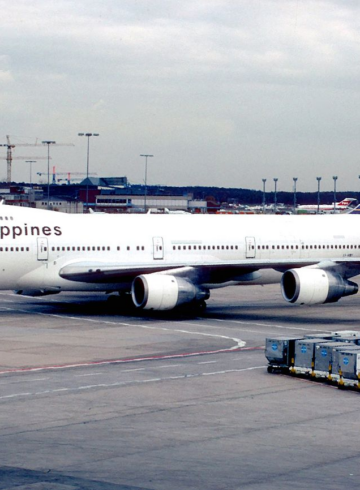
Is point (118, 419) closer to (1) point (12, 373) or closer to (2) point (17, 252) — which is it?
(1) point (12, 373)

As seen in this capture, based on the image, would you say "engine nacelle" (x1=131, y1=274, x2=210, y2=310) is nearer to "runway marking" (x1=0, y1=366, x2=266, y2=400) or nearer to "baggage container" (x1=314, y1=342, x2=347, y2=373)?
"runway marking" (x1=0, y1=366, x2=266, y2=400)

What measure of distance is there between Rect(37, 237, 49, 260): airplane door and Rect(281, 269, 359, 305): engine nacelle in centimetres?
1255

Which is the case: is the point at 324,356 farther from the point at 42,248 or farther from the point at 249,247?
the point at 249,247

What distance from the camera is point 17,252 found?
47719 millimetres

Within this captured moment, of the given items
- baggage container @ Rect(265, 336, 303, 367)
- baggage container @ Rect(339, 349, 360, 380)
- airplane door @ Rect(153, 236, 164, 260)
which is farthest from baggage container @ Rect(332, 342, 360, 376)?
airplane door @ Rect(153, 236, 164, 260)

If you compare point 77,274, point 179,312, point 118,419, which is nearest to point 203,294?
point 179,312

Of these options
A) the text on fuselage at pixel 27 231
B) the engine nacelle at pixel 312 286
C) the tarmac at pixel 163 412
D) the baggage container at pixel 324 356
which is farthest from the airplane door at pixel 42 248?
the baggage container at pixel 324 356

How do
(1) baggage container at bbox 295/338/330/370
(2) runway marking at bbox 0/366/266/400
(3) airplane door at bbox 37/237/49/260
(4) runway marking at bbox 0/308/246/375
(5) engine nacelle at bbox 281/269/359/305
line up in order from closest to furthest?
1. (2) runway marking at bbox 0/366/266/400
2. (1) baggage container at bbox 295/338/330/370
3. (4) runway marking at bbox 0/308/246/375
4. (5) engine nacelle at bbox 281/269/359/305
5. (3) airplane door at bbox 37/237/49/260

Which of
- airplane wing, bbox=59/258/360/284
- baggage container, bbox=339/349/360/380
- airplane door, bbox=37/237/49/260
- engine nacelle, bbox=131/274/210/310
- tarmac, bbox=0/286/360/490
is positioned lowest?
tarmac, bbox=0/286/360/490

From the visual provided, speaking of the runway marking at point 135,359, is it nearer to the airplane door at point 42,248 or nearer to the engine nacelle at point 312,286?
the airplane door at point 42,248

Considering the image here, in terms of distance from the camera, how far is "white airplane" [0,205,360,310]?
155 ft

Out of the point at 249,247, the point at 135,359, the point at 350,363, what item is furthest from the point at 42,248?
the point at 350,363

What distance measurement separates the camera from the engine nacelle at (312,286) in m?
46.7

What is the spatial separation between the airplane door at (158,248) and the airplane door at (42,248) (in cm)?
623
